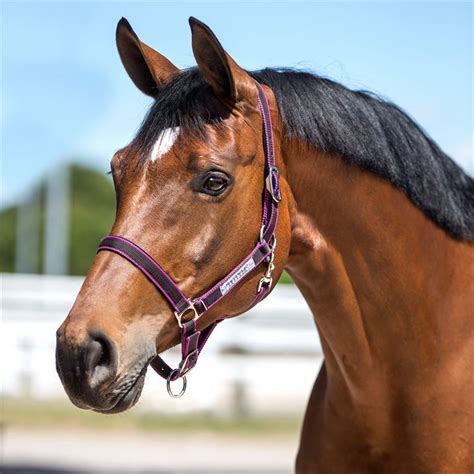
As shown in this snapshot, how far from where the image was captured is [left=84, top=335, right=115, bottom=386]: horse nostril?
8.58 ft

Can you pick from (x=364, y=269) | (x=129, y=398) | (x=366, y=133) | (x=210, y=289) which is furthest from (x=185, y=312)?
(x=366, y=133)

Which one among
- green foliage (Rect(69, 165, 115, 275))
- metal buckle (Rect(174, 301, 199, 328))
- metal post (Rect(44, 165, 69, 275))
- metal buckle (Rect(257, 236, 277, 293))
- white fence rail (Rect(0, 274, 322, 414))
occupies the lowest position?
white fence rail (Rect(0, 274, 322, 414))

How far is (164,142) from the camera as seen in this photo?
296cm

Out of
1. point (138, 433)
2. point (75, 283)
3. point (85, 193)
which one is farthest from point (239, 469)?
point (85, 193)

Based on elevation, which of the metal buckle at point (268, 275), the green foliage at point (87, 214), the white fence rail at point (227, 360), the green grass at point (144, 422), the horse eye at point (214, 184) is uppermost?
the green foliage at point (87, 214)

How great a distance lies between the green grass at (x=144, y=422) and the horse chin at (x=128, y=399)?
287 inches

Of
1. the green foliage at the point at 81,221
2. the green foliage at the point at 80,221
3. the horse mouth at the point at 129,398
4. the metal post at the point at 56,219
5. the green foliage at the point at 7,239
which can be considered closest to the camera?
the horse mouth at the point at 129,398

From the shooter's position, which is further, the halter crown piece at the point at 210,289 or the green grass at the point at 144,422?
the green grass at the point at 144,422

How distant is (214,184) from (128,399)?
0.76 meters

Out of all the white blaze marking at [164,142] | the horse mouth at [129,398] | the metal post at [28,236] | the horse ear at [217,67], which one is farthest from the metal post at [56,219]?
the horse mouth at [129,398]

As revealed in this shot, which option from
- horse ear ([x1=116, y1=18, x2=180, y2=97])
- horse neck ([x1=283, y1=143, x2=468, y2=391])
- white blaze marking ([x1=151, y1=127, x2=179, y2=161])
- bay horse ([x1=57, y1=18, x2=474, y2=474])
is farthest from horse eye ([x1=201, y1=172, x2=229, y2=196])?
horse ear ([x1=116, y1=18, x2=180, y2=97])

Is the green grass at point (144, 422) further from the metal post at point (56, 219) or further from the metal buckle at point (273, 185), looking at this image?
the metal post at point (56, 219)

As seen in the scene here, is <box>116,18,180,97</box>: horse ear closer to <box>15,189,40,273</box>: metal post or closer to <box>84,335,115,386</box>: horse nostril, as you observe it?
<box>84,335,115,386</box>: horse nostril

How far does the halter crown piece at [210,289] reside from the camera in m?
2.83
